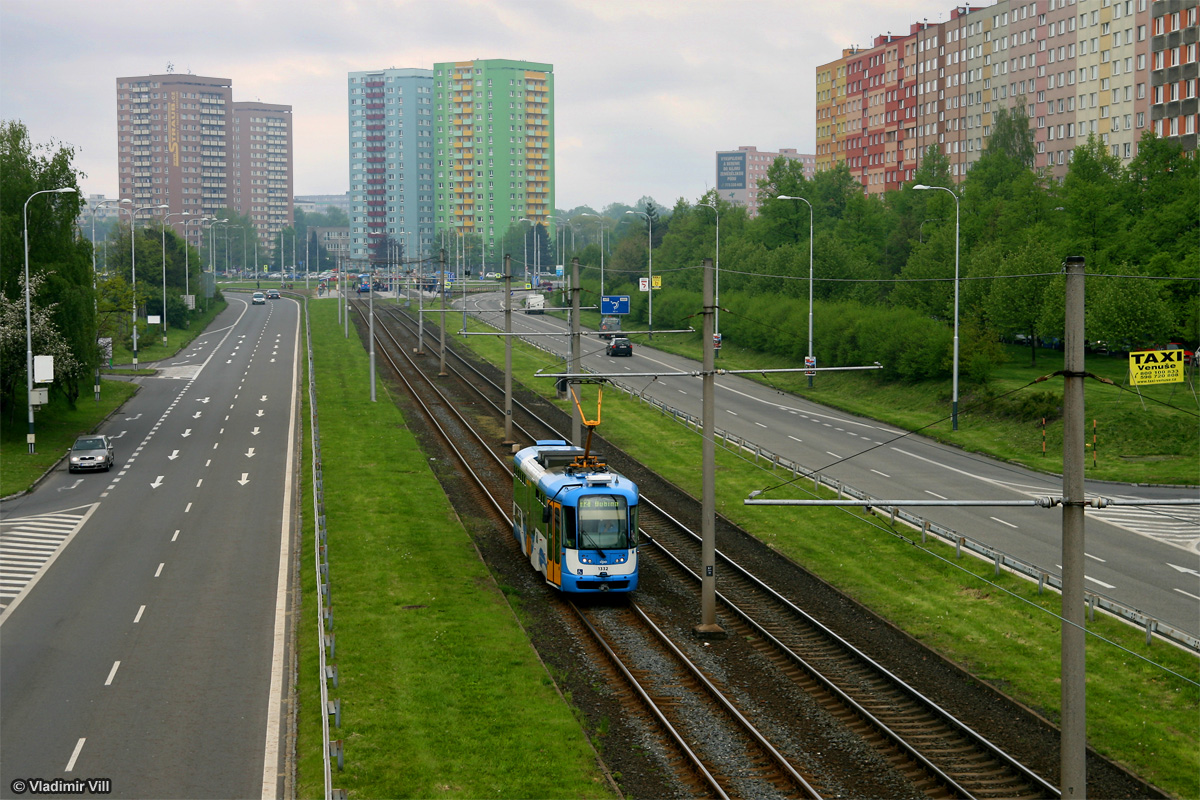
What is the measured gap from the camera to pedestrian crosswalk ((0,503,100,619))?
27.9 m

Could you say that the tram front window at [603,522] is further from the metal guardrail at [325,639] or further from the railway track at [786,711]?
the metal guardrail at [325,639]

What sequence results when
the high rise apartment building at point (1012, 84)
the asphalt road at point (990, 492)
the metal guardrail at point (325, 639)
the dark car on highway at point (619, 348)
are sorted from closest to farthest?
1. the metal guardrail at point (325, 639)
2. the asphalt road at point (990, 492)
3. the dark car on highway at point (619, 348)
4. the high rise apartment building at point (1012, 84)

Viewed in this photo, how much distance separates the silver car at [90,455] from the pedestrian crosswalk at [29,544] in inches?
243

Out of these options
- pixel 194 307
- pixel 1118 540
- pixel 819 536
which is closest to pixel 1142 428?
pixel 1118 540

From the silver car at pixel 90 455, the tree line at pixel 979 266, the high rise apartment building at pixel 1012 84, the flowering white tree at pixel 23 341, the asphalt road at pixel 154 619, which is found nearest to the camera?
the asphalt road at pixel 154 619

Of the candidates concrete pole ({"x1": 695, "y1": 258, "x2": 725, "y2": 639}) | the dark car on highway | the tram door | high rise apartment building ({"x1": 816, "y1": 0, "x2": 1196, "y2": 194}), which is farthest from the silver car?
high rise apartment building ({"x1": 816, "y1": 0, "x2": 1196, "y2": 194})

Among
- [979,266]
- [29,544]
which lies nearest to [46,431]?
[29,544]

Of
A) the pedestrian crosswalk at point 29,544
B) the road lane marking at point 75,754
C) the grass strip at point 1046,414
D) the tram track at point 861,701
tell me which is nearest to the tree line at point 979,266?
the grass strip at point 1046,414

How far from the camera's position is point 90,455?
142ft

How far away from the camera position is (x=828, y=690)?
67.8 feet

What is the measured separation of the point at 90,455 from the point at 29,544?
11.7m

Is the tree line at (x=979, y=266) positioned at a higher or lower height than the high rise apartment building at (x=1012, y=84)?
lower

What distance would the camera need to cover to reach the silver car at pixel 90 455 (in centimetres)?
4300

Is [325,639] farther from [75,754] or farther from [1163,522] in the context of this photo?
[1163,522]
